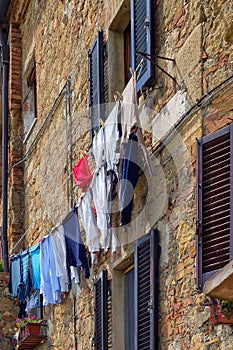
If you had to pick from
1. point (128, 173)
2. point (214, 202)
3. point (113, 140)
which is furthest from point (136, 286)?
point (214, 202)

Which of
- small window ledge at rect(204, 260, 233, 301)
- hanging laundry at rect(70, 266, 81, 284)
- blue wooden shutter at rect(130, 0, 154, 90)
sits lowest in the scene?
small window ledge at rect(204, 260, 233, 301)

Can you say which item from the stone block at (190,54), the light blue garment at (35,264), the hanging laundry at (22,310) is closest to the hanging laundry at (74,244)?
the light blue garment at (35,264)

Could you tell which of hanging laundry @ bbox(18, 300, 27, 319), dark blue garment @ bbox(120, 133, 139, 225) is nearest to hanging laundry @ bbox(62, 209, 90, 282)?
dark blue garment @ bbox(120, 133, 139, 225)

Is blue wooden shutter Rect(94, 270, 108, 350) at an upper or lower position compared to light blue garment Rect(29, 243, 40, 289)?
lower

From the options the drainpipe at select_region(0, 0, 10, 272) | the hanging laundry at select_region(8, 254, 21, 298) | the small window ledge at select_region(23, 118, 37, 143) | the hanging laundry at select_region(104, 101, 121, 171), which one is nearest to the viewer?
the hanging laundry at select_region(104, 101, 121, 171)

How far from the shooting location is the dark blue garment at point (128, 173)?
8.17 m

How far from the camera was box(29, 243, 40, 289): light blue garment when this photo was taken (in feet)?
37.7

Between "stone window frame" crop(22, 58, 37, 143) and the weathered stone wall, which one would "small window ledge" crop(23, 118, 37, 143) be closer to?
"stone window frame" crop(22, 58, 37, 143)

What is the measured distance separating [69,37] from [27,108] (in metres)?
3.21

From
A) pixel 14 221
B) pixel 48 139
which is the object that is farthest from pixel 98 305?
pixel 14 221

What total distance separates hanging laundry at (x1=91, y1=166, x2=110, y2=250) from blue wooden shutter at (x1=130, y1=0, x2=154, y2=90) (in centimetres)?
103

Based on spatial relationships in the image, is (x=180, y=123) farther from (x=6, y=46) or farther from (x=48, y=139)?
(x=6, y=46)

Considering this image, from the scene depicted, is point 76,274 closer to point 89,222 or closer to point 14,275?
point 89,222

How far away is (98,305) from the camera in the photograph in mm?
9297
